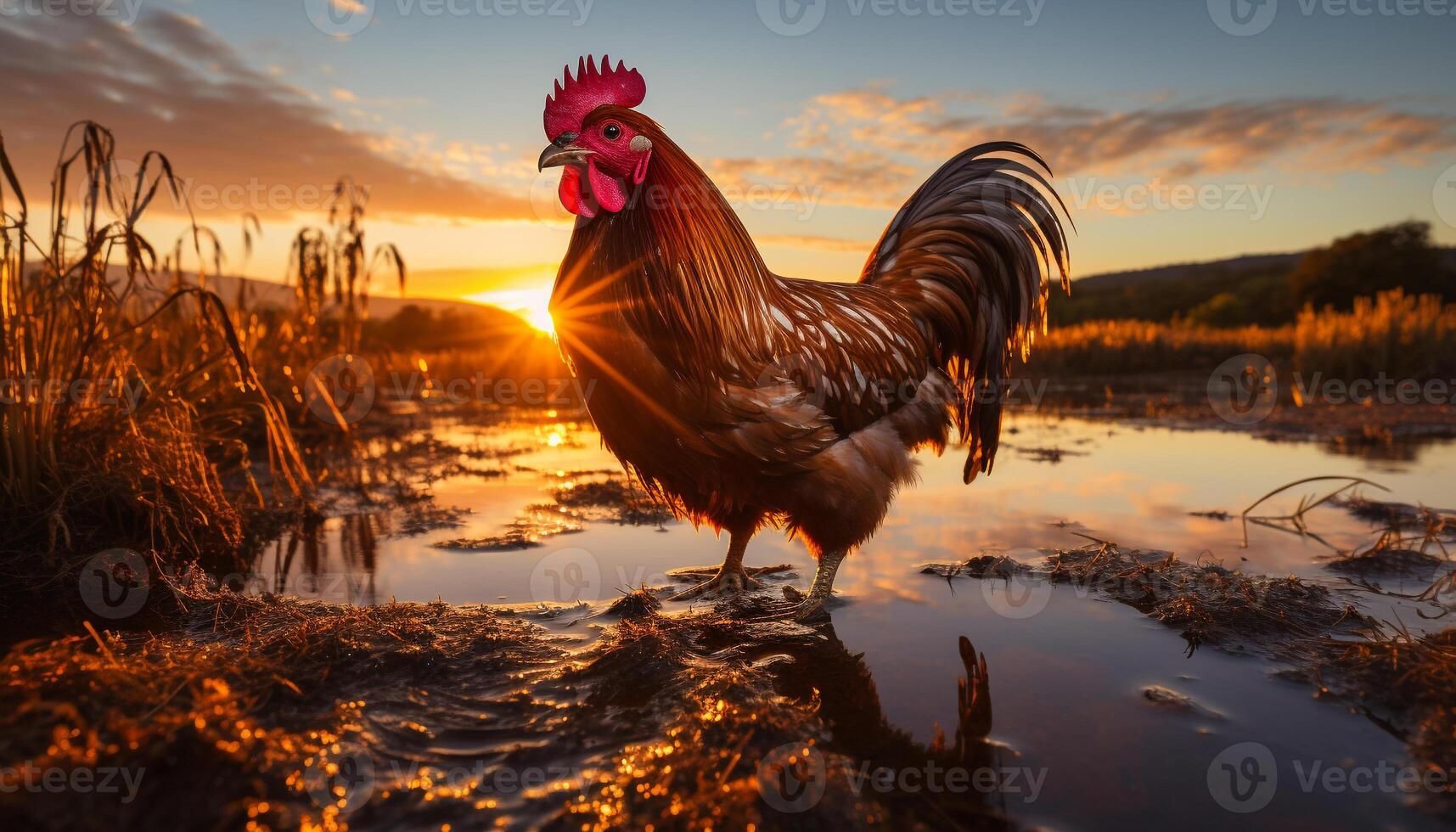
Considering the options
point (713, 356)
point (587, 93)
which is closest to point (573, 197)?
point (587, 93)

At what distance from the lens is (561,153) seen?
3141 mm

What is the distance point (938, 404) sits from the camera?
430 centimetres

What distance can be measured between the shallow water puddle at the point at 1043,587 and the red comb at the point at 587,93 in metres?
2.41

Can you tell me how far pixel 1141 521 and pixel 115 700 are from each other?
5670 millimetres

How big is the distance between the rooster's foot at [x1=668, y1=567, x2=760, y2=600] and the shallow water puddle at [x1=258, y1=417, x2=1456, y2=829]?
25 centimetres

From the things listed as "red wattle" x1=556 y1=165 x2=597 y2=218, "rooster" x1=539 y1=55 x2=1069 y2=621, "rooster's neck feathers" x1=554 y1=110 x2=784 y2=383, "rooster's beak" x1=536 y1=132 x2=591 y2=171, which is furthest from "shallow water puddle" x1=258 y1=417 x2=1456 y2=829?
"rooster's beak" x1=536 y1=132 x2=591 y2=171

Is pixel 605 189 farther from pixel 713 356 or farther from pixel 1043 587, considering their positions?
pixel 1043 587

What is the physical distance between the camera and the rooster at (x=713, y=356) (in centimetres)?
315

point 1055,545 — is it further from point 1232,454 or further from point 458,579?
point 1232,454

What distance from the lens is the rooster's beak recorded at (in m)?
3.12

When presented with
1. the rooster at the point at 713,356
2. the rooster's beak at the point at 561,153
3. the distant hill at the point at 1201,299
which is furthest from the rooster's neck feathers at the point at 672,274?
the distant hill at the point at 1201,299

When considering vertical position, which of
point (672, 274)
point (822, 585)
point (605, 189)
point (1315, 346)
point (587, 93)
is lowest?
point (822, 585)

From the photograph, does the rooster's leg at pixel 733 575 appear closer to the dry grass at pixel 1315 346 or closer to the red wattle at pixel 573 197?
the red wattle at pixel 573 197

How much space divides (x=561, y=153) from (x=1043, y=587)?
11.0 ft
